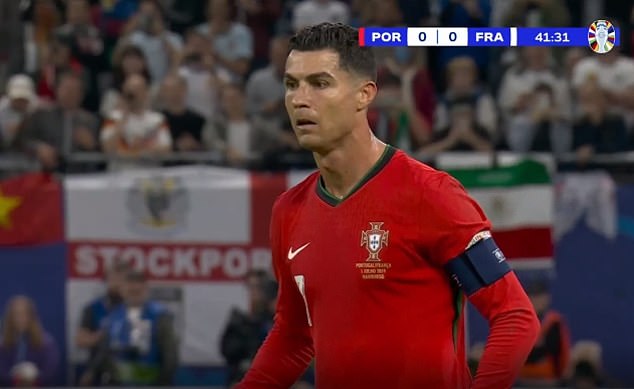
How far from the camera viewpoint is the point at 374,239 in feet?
16.8

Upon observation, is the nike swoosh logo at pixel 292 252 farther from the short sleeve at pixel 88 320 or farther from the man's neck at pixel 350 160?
the short sleeve at pixel 88 320

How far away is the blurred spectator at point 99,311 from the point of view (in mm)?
12328

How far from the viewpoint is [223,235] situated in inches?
492

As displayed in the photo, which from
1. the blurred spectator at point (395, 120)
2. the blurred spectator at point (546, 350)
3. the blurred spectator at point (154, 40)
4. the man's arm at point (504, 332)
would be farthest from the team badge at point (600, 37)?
the blurred spectator at point (154, 40)

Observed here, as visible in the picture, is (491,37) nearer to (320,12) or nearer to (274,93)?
(274,93)

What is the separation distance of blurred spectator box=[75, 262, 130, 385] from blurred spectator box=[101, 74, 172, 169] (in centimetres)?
88

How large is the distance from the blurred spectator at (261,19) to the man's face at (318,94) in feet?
29.4

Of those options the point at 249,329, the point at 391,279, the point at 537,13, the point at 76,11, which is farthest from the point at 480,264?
the point at 76,11

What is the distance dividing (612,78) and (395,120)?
5.83 ft

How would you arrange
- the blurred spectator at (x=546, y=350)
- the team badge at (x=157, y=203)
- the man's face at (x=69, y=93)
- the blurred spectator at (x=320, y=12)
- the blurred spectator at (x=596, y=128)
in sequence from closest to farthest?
the blurred spectator at (x=546, y=350), the blurred spectator at (x=596, y=128), the team badge at (x=157, y=203), the man's face at (x=69, y=93), the blurred spectator at (x=320, y=12)

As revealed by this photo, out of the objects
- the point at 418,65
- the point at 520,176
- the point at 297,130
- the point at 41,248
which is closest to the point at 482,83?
the point at 418,65

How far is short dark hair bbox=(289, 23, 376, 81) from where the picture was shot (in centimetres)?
508

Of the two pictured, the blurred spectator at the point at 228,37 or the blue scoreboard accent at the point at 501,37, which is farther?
the blurred spectator at the point at 228,37

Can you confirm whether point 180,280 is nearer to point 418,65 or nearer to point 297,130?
point 418,65
